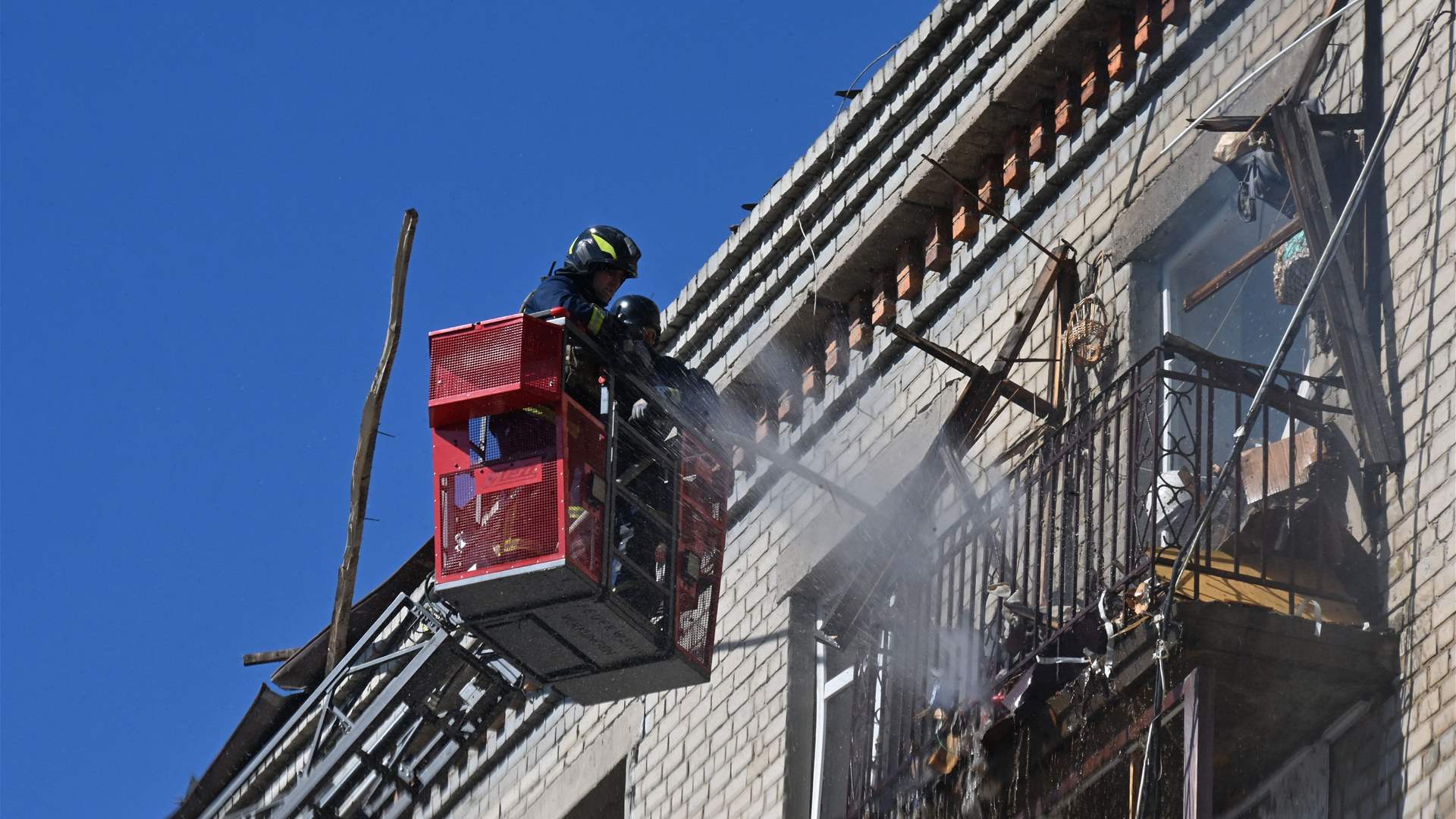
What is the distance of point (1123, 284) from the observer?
40.4 feet

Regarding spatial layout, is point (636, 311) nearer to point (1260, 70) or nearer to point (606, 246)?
point (606, 246)

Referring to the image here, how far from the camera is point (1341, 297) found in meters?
10.3

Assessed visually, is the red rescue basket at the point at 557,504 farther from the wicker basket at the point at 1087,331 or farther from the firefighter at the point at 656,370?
the wicker basket at the point at 1087,331

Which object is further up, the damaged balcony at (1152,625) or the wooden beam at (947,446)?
the wooden beam at (947,446)

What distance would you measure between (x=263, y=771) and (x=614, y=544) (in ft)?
24.7

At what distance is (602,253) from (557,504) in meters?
1.56

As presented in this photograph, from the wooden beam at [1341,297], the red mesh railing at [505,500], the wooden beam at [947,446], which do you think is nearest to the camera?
the wooden beam at [1341,297]

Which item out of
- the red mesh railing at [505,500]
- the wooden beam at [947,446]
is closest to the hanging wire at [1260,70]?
the wooden beam at [947,446]

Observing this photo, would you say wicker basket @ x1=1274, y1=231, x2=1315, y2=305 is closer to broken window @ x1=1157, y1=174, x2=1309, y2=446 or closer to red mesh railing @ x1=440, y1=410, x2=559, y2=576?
broken window @ x1=1157, y1=174, x2=1309, y2=446

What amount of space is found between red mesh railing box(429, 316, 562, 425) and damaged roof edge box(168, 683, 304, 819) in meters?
7.38

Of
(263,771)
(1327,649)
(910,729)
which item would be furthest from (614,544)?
(263,771)

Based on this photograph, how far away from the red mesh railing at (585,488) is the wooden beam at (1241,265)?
2759 millimetres

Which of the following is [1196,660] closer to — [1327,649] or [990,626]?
[1327,649]

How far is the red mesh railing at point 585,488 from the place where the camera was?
11406 millimetres
